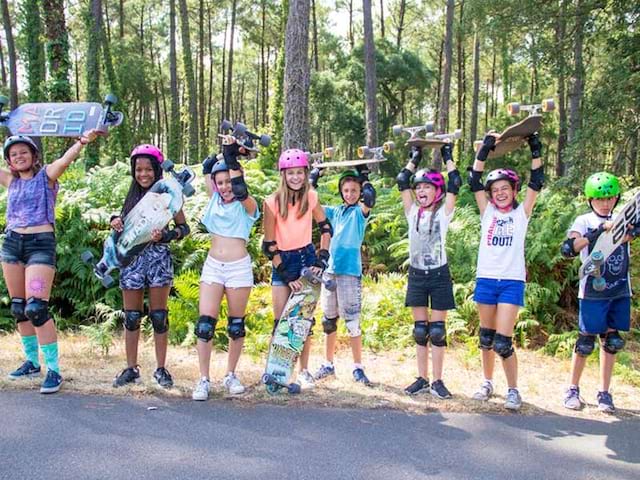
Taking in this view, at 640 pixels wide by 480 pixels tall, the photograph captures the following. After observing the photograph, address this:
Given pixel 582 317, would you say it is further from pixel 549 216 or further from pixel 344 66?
pixel 344 66

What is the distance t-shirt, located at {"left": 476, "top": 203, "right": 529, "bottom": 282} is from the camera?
457 cm

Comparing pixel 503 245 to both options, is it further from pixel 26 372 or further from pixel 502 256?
pixel 26 372

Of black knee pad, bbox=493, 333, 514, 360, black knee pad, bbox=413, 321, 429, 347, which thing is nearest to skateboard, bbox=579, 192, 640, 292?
black knee pad, bbox=493, 333, 514, 360

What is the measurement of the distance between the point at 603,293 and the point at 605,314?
19 cm

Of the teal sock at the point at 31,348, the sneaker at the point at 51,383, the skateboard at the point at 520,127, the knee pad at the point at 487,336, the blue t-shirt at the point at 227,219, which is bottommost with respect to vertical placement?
the sneaker at the point at 51,383

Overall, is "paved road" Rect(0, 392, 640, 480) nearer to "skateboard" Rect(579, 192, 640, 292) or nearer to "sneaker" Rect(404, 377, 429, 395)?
"sneaker" Rect(404, 377, 429, 395)

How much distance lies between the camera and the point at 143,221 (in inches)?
186

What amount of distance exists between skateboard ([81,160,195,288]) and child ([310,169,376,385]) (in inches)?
51.2

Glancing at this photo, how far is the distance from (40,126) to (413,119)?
32.9 metres

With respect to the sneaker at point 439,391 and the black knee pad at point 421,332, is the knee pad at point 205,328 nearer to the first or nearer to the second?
the black knee pad at point 421,332

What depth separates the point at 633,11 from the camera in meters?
9.13

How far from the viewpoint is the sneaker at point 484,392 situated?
4.75 metres

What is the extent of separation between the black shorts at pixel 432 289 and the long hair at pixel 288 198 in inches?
44.2

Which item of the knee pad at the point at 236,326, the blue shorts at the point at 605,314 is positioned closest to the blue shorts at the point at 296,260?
the knee pad at the point at 236,326
